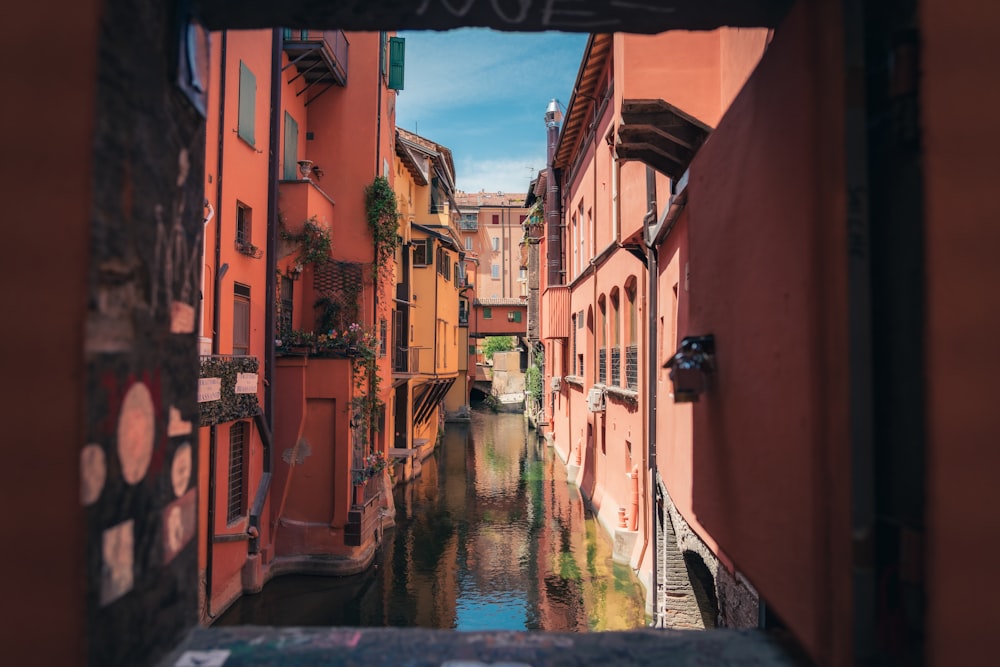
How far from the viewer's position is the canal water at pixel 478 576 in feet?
40.5

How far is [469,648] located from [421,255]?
23359 mm

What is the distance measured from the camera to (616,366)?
16.4 m

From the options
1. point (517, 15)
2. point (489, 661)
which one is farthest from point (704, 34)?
→ point (489, 661)

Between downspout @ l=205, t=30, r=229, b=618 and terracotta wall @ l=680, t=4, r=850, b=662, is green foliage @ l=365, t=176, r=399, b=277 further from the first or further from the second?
terracotta wall @ l=680, t=4, r=850, b=662

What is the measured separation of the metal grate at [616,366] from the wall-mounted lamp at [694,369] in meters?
11.6

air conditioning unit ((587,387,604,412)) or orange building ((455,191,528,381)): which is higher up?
orange building ((455,191,528,381))

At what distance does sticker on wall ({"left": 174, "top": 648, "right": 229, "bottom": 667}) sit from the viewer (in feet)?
8.50

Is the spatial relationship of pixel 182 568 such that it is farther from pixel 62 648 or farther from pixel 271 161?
pixel 271 161

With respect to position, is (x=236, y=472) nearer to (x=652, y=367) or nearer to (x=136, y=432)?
(x=652, y=367)

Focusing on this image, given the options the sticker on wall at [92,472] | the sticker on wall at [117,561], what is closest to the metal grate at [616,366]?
the sticker on wall at [117,561]

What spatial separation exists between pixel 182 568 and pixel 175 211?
4.91 feet

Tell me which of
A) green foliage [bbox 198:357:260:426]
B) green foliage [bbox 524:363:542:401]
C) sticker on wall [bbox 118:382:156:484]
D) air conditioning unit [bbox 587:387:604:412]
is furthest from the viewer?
green foliage [bbox 524:363:542:401]

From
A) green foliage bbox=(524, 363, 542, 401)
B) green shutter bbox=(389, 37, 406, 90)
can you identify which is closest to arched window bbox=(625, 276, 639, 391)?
green shutter bbox=(389, 37, 406, 90)

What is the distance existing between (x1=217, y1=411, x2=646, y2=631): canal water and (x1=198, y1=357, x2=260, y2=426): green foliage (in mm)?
3543
